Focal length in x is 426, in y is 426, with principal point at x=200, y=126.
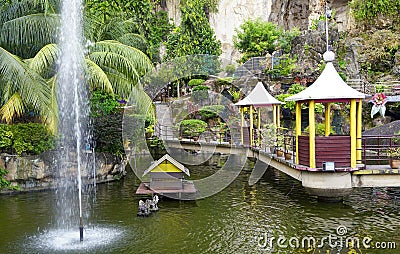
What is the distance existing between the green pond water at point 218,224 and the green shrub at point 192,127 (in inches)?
473

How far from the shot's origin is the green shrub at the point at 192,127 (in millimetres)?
26719

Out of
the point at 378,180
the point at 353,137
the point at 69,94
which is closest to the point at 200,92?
the point at 69,94

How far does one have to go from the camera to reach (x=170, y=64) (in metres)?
31.9

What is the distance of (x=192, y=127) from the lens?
88.8 feet

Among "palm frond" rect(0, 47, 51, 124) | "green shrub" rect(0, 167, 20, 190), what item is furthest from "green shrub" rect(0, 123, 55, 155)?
"palm frond" rect(0, 47, 51, 124)

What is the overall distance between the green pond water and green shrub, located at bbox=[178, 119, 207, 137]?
39.5 feet

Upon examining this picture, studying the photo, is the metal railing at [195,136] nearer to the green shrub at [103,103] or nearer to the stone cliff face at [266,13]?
the green shrub at [103,103]

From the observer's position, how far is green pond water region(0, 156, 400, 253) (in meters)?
8.90

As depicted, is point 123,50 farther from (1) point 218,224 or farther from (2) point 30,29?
(1) point 218,224

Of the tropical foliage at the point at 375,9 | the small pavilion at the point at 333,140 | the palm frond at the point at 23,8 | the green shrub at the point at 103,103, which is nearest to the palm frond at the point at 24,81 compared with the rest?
the green shrub at the point at 103,103

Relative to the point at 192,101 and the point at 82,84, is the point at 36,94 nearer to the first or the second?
the point at 82,84

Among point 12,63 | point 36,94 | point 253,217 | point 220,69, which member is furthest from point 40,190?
point 220,69

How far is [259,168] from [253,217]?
874 centimetres

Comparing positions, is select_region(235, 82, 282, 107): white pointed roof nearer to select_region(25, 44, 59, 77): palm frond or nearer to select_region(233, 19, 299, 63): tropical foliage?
select_region(25, 44, 59, 77): palm frond
